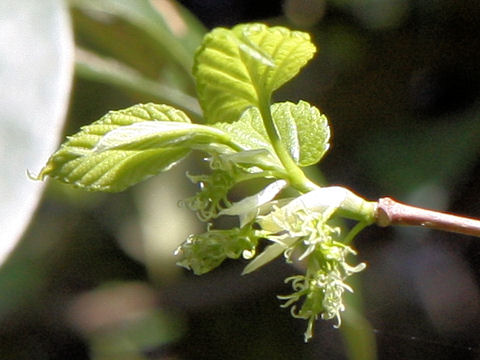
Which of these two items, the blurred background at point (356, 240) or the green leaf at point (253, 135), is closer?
the green leaf at point (253, 135)

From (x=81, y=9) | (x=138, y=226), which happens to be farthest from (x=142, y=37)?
(x=138, y=226)

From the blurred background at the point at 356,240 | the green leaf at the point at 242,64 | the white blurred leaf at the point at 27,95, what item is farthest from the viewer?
the blurred background at the point at 356,240

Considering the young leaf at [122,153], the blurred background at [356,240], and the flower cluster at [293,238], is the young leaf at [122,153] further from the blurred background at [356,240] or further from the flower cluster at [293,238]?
the blurred background at [356,240]

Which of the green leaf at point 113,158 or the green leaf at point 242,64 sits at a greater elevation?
the green leaf at point 242,64

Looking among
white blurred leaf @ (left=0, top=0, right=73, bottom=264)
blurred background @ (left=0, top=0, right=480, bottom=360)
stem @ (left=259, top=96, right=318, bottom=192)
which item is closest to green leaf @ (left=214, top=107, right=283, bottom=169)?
stem @ (left=259, top=96, right=318, bottom=192)

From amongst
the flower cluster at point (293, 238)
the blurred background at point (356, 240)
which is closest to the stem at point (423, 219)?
the flower cluster at point (293, 238)

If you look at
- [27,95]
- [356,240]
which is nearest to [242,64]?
[27,95]

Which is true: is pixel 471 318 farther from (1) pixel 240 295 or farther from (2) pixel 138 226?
(2) pixel 138 226

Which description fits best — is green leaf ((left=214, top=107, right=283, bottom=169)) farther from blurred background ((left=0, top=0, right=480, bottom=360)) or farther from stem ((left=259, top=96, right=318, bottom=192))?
blurred background ((left=0, top=0, right=480, bottom=360))
